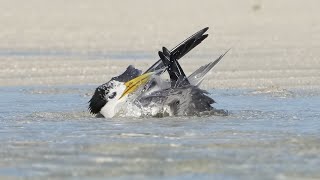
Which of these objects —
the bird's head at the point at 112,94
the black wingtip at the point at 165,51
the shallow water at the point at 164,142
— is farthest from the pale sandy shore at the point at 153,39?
the bird's head at the point at 112,94

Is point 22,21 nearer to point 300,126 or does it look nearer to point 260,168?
point 300,126

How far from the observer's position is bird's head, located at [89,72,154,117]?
9406 mm

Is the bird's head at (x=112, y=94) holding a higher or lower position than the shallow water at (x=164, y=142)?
higher

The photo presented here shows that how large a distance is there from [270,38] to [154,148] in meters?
11.4

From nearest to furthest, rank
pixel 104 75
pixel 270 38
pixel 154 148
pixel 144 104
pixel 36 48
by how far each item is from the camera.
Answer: pixel 154 148
pixel 144 104
pixel 104 75
pixel 36 48
pixel 270 38

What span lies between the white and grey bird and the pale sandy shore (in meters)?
3.16

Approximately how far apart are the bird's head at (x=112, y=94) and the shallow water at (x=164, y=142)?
16 centimetres

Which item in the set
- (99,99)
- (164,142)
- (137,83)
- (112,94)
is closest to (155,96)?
(137,83)

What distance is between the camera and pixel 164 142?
7801 mm

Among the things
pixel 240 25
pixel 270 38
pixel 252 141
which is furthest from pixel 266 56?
pixel 252 141


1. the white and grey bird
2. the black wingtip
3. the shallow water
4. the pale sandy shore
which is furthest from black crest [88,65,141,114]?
the pale sandy shore

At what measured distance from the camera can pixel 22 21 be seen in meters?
21.2

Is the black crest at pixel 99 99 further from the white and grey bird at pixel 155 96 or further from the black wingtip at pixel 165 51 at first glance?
the black wingtip at pixel 165 51

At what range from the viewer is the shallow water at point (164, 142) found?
6504 millimetres
